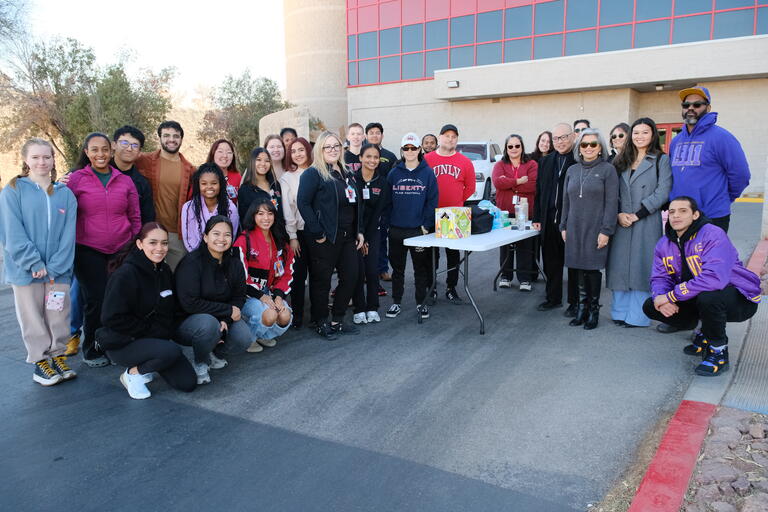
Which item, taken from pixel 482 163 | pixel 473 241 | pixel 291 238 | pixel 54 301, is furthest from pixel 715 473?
pixel 482 163

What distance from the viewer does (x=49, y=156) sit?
4145mm

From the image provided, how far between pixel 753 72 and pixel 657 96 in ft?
12.6

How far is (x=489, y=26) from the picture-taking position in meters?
24.0

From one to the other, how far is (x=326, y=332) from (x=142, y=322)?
1746mm

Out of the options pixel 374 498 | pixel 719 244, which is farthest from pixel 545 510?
pixel 719 244

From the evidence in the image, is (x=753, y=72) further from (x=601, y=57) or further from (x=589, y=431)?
(x=589, y=431)

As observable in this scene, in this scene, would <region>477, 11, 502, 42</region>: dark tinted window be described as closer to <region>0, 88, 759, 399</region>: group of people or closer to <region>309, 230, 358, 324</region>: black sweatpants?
<region>0, 88, 759, 399</region>: group of people

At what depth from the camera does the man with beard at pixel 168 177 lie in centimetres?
509

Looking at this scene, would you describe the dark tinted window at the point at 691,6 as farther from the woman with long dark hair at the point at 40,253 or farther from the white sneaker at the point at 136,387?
the white sneaker at the point at 136,387

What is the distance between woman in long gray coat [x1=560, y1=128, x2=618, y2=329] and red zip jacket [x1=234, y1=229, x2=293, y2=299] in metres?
2.77

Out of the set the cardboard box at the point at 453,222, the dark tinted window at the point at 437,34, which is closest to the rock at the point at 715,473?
the cardboard box at the point at 453,222

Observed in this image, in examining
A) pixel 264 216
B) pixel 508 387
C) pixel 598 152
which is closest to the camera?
pixel 508 387

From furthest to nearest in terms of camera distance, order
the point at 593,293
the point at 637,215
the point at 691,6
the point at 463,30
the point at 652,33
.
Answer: the point at 463,30 → the point at 652,33 → the point at 691,6 → the point at 593,293 → the point at 637,215

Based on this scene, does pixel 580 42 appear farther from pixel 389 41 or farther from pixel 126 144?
pixel 126 144
